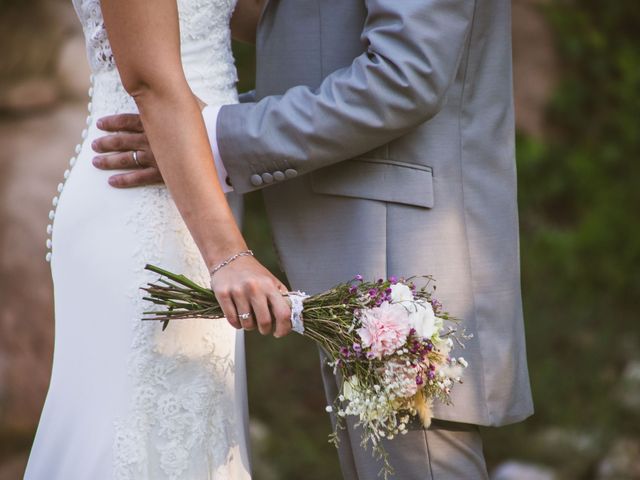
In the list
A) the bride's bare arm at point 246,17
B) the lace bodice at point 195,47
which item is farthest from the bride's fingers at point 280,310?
the bride's bare arm at point 246,17

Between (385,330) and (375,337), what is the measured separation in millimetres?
22

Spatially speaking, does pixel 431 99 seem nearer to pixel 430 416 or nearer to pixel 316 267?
pixel 316 267

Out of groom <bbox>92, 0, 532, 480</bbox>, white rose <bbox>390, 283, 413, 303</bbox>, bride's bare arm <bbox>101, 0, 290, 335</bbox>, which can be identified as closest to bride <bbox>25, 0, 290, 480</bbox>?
bride's bare arm <bbox>101, 0, 290, 335</bbox>

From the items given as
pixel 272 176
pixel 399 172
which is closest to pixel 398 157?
pixel 399 172

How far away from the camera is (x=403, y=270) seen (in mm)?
1886

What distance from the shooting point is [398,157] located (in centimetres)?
190

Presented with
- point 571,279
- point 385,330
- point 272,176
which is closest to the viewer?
point 385,330

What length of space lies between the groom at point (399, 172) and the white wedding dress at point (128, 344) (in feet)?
0.33

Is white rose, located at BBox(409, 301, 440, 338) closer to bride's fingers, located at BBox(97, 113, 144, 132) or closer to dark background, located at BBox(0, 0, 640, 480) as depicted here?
bride's fingers, located at BBox(97, 113, 144, 132)

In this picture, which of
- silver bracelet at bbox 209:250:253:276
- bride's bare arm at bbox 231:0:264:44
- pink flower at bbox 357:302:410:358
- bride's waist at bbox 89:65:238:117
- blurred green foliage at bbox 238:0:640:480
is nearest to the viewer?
pink flower at bbox 357:302:410:358

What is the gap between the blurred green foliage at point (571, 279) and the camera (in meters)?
4.48

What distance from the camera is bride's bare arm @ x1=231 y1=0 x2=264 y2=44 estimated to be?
2342 mm

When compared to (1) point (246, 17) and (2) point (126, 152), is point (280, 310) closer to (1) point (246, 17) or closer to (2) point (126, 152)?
(2) point (126, 152)

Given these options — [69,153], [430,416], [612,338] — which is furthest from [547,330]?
[430,416]
